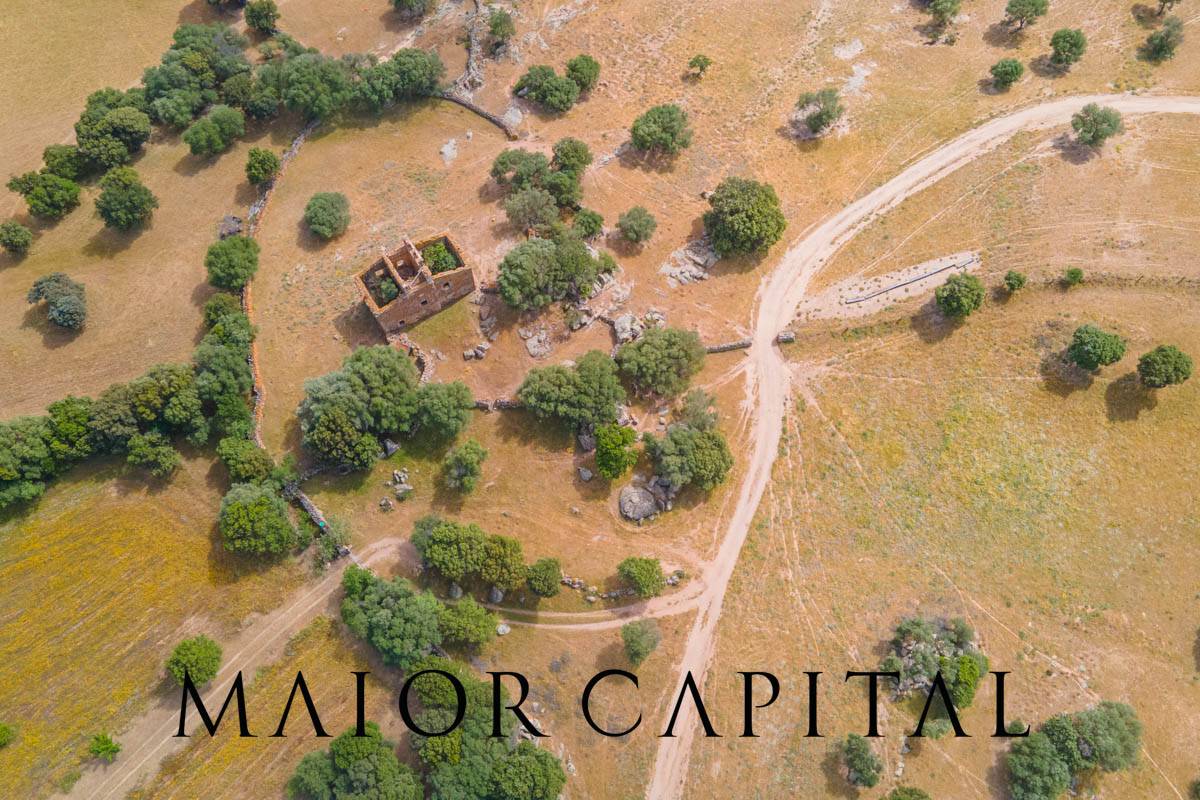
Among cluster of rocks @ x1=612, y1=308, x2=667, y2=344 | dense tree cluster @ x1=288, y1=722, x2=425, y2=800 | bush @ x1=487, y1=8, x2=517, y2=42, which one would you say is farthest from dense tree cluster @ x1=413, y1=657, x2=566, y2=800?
bush @ x1=487, y1=8, x2=517, y2=42

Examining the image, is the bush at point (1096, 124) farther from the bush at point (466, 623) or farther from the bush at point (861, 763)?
the bush at point (466, 623)

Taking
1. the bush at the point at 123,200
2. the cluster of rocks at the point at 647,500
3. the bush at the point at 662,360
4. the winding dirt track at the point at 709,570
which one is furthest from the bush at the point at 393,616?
the bush at the point at 123,200

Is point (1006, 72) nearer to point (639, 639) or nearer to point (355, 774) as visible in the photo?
point (639, 639)

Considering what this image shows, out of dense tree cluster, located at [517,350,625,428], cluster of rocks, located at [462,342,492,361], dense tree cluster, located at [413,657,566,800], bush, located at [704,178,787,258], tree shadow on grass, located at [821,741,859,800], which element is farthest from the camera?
bush, located at [704,178,787,258]

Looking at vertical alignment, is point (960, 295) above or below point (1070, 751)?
above

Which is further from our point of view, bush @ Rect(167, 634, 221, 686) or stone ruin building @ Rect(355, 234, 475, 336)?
stone ruin building @ Rect(355, 234, 475, 336)

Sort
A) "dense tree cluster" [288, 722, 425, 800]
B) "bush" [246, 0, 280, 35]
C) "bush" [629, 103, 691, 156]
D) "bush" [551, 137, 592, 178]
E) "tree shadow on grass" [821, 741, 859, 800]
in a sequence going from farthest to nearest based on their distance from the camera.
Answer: "bush" [246, 0, 280, 35] → "bush" [629, 103, 691, 156] → "bush" [551, 137, 592, 178] → "tree shadow on grass" [821, 741, 859, 800] → "dense tree cluster" [288, 722, 425, 800]

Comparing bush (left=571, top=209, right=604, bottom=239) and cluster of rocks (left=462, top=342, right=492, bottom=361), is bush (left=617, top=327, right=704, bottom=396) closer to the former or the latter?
cluster of rocks (left=462, top=342, right=492, bottom=361)

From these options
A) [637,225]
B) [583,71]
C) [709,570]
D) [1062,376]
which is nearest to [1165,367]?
[1062,376]
